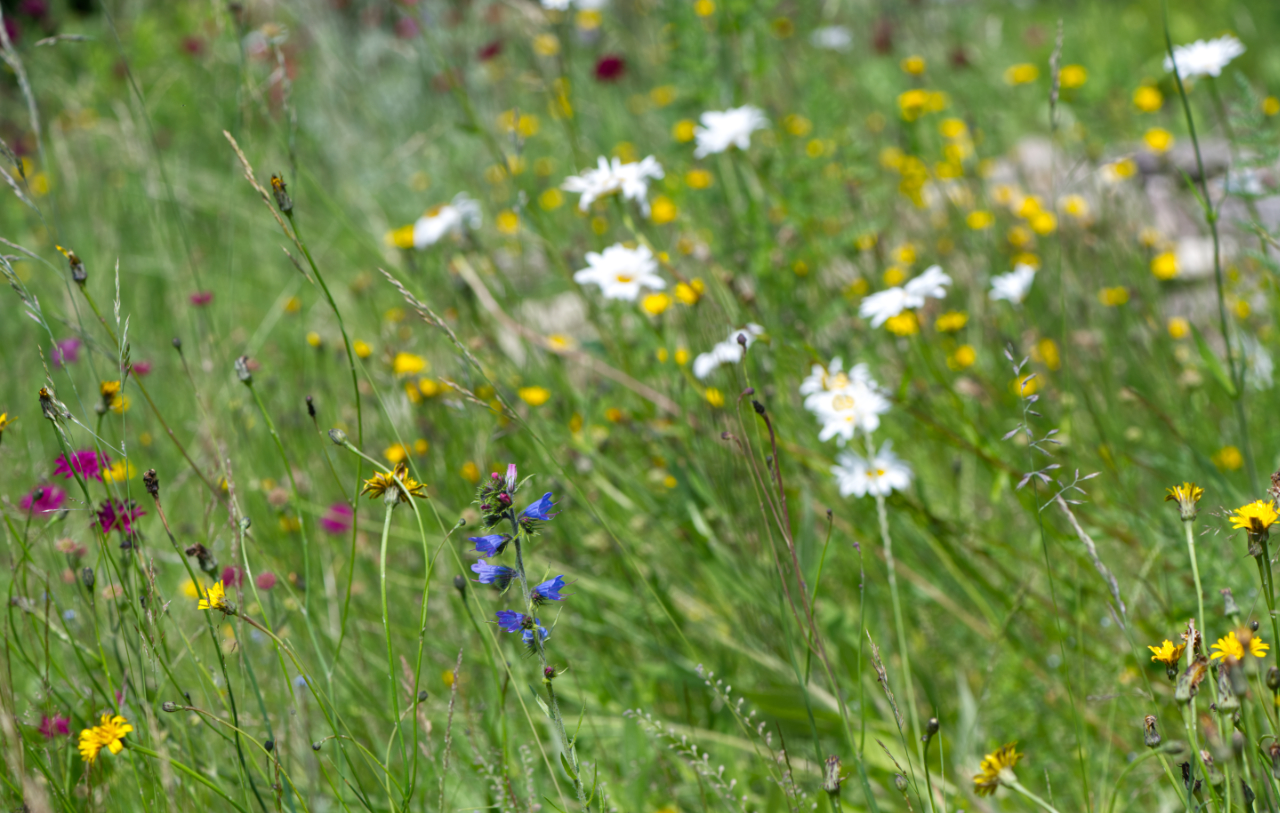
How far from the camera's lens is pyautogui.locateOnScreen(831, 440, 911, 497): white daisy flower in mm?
1589

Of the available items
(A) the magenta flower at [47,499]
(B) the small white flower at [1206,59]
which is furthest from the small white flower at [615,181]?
(B) the small white flower at [1206,59]

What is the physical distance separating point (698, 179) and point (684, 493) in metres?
1.66

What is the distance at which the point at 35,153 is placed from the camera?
207 inches

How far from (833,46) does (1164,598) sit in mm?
4422

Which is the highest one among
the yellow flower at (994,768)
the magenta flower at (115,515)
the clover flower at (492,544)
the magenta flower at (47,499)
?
the magenta flower at (47,499)

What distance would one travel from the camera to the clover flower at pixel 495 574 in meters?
0.94

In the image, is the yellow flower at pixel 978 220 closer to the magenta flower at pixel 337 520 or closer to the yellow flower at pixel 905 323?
the yellow flower at pixel 905 323

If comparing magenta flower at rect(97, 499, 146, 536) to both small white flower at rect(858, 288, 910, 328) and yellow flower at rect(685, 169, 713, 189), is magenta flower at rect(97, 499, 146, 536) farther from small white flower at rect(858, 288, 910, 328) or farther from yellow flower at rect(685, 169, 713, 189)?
yellow flower at rect(685, 169, 713, 189)

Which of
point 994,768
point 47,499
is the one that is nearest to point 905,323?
point 994,768

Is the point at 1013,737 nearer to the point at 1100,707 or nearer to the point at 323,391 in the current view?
the point at 1100,707

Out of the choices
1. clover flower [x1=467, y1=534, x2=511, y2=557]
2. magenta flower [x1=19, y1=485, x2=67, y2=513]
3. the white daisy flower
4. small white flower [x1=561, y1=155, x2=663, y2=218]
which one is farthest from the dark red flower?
clover flower [x1=467, y1=534, x2=511, y2=557]

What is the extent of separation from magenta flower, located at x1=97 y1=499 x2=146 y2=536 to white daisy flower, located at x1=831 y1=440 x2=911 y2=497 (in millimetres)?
1104

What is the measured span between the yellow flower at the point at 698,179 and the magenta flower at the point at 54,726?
88.5 inches

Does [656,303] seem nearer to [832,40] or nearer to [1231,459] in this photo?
[1231,459]
